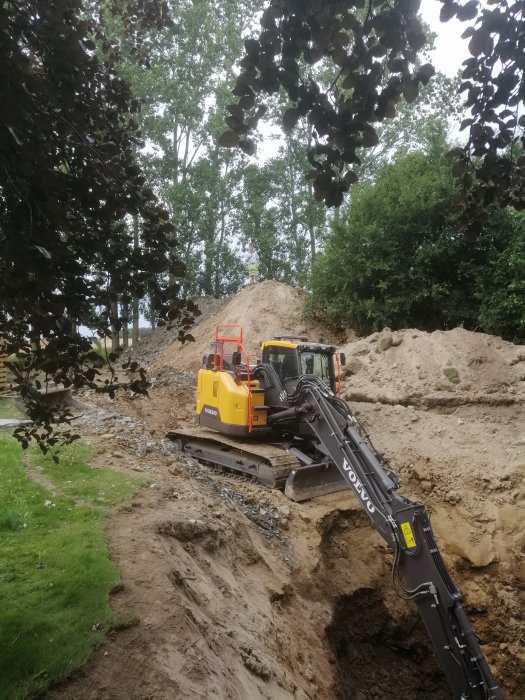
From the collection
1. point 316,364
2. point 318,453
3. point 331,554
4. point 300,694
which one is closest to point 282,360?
point 316,364

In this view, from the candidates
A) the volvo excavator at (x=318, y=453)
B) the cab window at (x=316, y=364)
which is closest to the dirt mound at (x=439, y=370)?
the volvo excavator at (x=318, y=453)

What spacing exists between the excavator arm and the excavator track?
6.76 ft

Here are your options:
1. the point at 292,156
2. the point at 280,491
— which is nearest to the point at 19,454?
the point at 280,491

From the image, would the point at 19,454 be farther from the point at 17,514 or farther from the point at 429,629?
the point at 429,629

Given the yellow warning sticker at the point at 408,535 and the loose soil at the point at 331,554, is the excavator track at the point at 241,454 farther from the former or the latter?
the yellow warning sticker at the point at 408,535

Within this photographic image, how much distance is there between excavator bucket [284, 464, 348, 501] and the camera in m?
8.52

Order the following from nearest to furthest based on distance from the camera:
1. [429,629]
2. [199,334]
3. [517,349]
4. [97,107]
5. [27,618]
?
[97,107] < [27,618] < [429,629] < [517,349] < [199,334]

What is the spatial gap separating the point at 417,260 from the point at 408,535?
1115 cm

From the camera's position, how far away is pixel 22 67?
235 centimetres

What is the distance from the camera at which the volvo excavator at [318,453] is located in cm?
510

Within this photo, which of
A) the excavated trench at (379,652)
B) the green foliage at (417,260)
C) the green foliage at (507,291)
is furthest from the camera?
the green foliage at (417,260)

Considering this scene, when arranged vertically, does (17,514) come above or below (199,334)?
below

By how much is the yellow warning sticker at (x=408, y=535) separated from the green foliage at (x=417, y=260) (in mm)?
9204

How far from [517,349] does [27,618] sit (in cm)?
1097
